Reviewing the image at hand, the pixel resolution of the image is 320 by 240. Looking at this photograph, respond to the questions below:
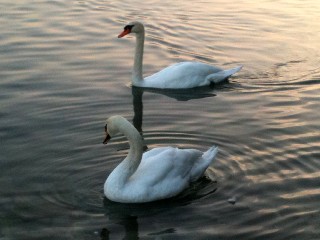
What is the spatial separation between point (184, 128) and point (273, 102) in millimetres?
2153

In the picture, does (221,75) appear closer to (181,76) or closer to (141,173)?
(181,76)

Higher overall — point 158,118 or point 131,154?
point 131,154

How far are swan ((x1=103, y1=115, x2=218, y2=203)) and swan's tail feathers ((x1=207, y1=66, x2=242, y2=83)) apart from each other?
15.5ft

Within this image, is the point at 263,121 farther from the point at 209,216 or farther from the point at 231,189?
the point at 209,216

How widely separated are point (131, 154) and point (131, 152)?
0.02 metres

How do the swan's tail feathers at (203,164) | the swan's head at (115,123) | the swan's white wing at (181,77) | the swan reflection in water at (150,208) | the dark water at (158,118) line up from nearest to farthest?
1. the swan reflection in water at (150,208)
2. the dark water at (158,118)
3. the swan's head at (115,123)
4. the swan's tail feathers at (203,164)
5. the swan's white wing at (181,77)

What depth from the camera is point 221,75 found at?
12969mm

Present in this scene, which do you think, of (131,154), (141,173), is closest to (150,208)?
(141,173)

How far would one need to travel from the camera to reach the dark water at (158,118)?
7617mm

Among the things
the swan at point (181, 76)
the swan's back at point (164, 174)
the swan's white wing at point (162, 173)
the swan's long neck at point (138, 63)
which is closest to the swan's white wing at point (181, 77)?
the swan at point (181, 76)

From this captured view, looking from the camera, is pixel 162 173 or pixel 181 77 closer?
pixel 162 173

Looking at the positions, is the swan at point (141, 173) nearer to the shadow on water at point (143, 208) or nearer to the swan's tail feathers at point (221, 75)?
the shadow on water at point (143, 208)

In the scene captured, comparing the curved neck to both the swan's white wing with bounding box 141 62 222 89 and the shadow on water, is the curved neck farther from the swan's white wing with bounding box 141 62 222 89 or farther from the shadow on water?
the swan's white wing with bounding box 141 62 222 89

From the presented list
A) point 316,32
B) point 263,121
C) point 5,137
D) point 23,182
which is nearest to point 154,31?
point 316,32
